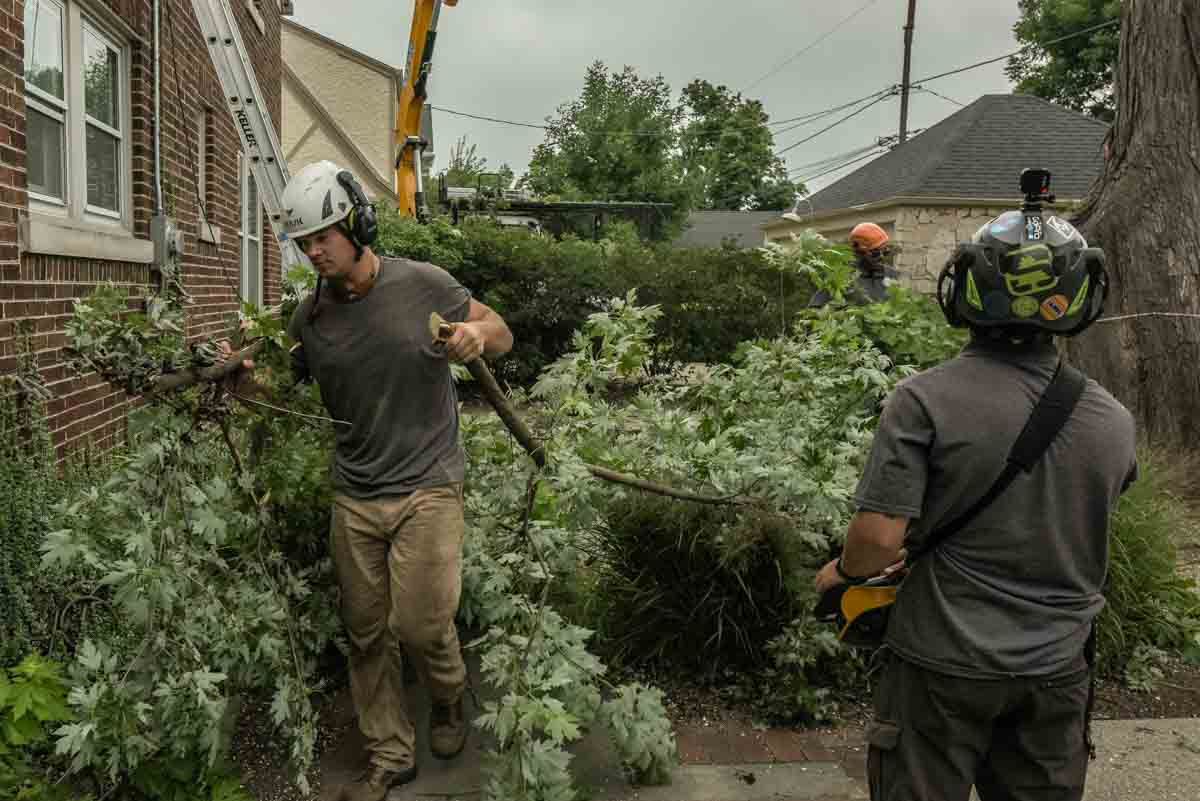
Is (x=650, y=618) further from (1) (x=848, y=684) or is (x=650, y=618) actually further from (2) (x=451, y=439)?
(2) (x=451, y=439)

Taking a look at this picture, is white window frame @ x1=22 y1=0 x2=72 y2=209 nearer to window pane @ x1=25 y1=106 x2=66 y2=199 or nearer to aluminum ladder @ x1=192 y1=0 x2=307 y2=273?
window pane @ x1=25 y1=106 x2=66 y2=199

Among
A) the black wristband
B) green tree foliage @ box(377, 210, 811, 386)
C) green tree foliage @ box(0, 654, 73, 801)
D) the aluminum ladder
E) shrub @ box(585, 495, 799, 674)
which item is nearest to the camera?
the black wristband

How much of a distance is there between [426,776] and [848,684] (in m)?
1.89

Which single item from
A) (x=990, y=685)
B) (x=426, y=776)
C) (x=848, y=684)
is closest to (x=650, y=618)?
(x=848, y=684)

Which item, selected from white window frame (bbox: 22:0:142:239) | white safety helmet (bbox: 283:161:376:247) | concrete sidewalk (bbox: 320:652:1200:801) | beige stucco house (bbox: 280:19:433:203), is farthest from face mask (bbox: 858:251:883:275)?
beige stucco house (bbox: 280:19:433:203)

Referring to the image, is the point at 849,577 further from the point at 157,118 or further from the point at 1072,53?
Result: the point at 1072,53

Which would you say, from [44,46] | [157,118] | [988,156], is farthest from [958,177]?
[44,46]

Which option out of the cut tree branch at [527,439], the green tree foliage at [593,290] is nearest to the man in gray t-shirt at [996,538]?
the cut tree branch at [527,439]

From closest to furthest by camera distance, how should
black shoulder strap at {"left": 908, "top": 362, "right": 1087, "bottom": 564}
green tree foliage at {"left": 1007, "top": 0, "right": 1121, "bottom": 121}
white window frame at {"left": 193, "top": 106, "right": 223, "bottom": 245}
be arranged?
black shoulder strap at {"left": 908, "top": 362, "right": 1087, "bottom": 564} → white window frame at {"left": 193, "top": 106, "right": 223, "bottom": 245} → green tree foliage at {"left": 1007, "top": 0, "right": 1121, "bottom": 121}

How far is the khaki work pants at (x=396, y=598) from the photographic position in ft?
12.3

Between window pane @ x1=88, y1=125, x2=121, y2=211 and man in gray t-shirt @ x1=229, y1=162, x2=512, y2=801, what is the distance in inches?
147

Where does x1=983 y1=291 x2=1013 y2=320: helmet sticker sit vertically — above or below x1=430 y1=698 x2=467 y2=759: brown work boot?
above

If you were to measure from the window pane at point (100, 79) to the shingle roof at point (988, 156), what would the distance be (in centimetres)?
1729

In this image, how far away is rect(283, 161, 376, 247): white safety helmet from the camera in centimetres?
363
